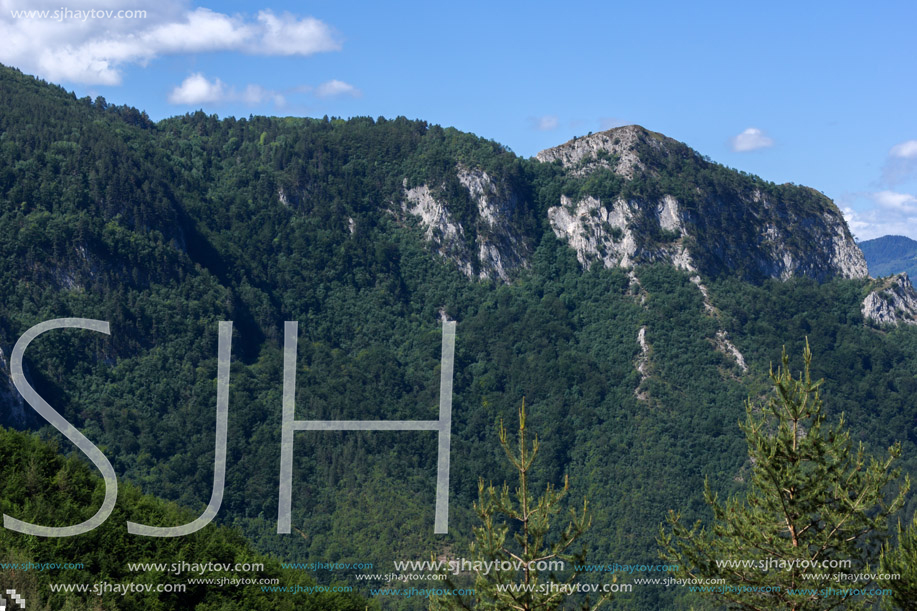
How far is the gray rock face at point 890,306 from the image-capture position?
18225 cm

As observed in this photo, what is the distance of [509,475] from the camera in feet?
488

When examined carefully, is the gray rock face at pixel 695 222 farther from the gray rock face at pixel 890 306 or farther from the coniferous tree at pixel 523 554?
the coniferous tree at pixel 523 554

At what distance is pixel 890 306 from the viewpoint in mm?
183250

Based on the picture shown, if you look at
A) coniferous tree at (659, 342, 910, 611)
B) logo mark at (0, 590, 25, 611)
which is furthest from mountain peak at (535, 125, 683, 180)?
logo mark at (0, 590, 25, 611)

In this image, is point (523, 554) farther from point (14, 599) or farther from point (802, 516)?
point (14, 599)

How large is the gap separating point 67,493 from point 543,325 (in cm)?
13675

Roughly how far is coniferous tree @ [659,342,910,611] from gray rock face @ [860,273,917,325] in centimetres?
17048

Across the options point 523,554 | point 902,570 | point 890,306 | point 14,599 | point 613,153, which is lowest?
point 14,599

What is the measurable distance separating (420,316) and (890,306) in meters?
90.2

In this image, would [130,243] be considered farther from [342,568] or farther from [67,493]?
[67,493]

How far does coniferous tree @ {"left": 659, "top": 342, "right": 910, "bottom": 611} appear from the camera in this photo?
974 inches

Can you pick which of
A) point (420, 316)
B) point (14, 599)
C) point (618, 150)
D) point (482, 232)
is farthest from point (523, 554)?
point (618, 150)

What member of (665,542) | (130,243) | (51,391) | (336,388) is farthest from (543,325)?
(665,542)

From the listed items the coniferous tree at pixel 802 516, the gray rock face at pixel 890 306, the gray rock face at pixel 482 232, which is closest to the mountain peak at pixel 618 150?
the gray rock face at pixel 482 232
